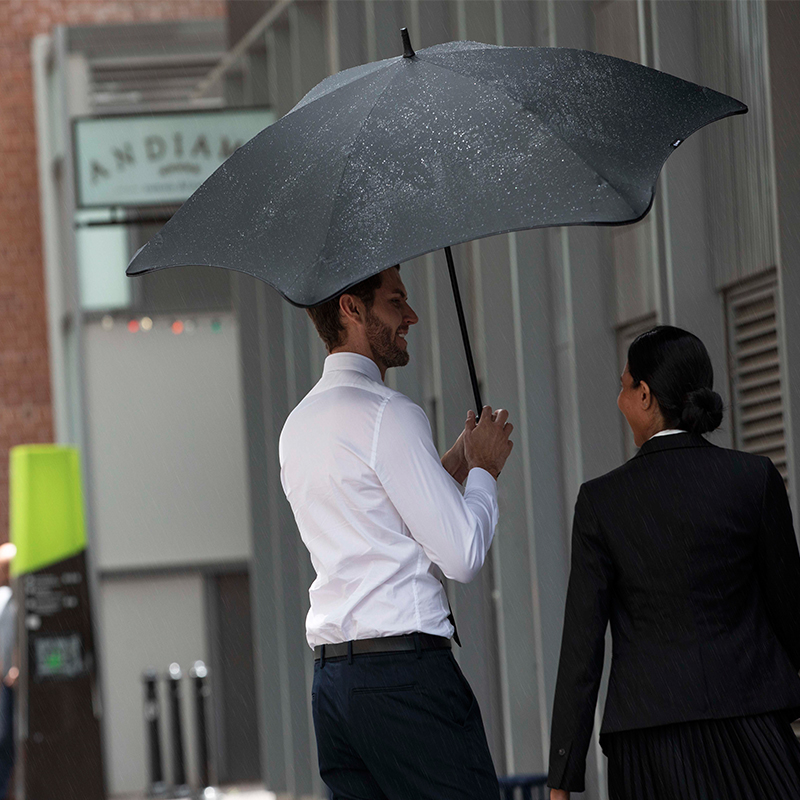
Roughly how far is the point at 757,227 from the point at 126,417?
35.5 ft

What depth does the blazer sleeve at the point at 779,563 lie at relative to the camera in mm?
3148

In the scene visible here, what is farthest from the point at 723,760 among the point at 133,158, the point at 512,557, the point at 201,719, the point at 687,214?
the point at 201,719

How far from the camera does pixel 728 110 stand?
10.2 feet

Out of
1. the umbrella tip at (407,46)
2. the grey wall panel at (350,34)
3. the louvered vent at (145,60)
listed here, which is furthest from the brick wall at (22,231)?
the umbrella tip at (407,46)

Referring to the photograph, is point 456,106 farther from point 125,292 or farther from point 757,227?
point 125,292

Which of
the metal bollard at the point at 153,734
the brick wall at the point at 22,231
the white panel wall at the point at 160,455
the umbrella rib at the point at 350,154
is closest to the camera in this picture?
the umbrella rib at the point at 350,154

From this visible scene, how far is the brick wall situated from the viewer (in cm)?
1703

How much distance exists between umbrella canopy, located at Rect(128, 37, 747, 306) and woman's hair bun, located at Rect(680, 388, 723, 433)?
617 mm

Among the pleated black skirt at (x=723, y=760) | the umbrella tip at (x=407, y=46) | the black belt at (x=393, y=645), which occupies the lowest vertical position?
the pleated black skirt at (x=723, y=760)

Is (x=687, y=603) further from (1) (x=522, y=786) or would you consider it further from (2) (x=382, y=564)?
(1) (x=522, y=786)

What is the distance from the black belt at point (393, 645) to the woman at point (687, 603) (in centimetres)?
46

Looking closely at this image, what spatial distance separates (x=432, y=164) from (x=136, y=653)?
12813 millimetres

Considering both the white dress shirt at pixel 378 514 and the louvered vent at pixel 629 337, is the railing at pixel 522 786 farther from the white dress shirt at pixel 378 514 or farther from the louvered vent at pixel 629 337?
the white dress shirt at pixel 378 514

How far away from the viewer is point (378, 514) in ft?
9.77
